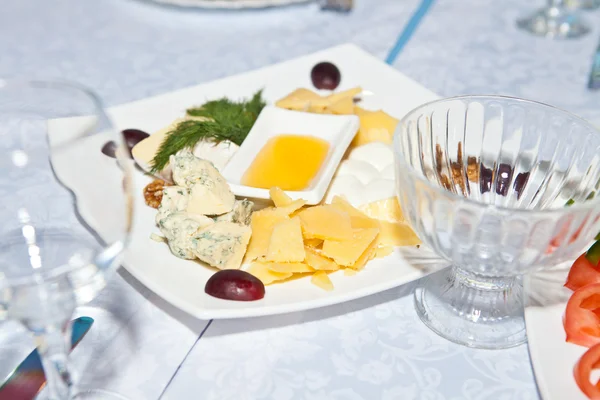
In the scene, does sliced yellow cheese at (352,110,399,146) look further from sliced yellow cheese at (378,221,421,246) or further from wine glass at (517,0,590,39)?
wine glass at (517,0,590,39)

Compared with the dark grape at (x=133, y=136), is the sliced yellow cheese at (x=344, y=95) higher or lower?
higher

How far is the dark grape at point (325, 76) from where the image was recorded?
5.66ft

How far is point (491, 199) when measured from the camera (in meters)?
1.29

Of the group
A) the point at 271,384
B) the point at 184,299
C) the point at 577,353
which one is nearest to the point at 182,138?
the point at 184,299

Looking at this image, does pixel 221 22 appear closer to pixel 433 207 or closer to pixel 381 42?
pixel 381 42

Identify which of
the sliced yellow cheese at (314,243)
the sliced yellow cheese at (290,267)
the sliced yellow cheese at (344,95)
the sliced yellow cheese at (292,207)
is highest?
the sliced yellow cheese at (344,95)

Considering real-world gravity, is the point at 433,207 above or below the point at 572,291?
above

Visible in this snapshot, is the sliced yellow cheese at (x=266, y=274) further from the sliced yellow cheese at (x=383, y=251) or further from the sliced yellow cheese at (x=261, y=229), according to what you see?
the sliced yellow cheese at (x=383, y=251)

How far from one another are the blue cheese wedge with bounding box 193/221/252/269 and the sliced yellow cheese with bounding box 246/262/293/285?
30 mm

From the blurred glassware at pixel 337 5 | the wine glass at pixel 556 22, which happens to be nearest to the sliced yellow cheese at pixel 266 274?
the blurred glassware at pixel 337 5

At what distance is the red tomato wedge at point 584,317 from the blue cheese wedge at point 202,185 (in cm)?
55

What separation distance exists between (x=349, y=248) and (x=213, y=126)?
455 millimetres

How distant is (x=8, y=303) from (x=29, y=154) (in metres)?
0.26

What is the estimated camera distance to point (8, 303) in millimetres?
751
